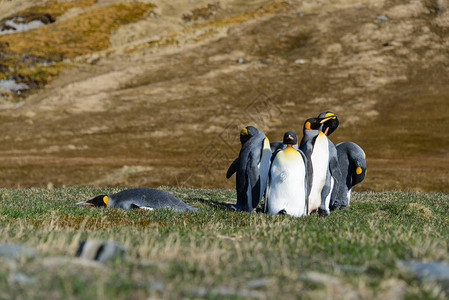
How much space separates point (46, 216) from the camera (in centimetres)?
942

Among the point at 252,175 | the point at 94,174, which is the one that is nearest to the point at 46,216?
the point at 252,175

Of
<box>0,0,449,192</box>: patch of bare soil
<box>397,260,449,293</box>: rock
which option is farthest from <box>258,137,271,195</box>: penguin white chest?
<box>0,0,449,192</box>: patch of bare soil

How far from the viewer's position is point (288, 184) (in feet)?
39.3

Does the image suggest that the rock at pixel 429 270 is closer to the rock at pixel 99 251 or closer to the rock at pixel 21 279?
the rock at pixel 99 251

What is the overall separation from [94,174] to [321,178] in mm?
21155

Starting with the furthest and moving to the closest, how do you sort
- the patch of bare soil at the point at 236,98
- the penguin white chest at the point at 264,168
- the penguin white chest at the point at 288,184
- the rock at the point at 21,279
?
the patch of bare soil at the point at 236,98 → the penguin white chest at the point at 264,168 → the penguin white chest at the point at 288,184 → the rock at the point at 21,279

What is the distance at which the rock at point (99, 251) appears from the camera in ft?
15.1

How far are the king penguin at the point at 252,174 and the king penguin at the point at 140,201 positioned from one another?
154cm

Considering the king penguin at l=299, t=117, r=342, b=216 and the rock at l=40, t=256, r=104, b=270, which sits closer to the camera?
the rock at l=40, t=256, r=104, b=270

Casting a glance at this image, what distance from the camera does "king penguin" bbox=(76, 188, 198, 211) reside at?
39.9 feet

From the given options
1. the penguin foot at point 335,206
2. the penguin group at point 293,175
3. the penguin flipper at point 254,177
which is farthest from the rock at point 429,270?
the penguin foot at point 335,206

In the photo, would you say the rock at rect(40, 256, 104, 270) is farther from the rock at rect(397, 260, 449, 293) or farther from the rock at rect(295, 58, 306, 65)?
the rock at rect(295, 58, 306, 65)

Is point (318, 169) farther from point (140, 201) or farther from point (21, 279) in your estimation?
point (21, 279)

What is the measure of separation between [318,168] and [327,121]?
1834mm
